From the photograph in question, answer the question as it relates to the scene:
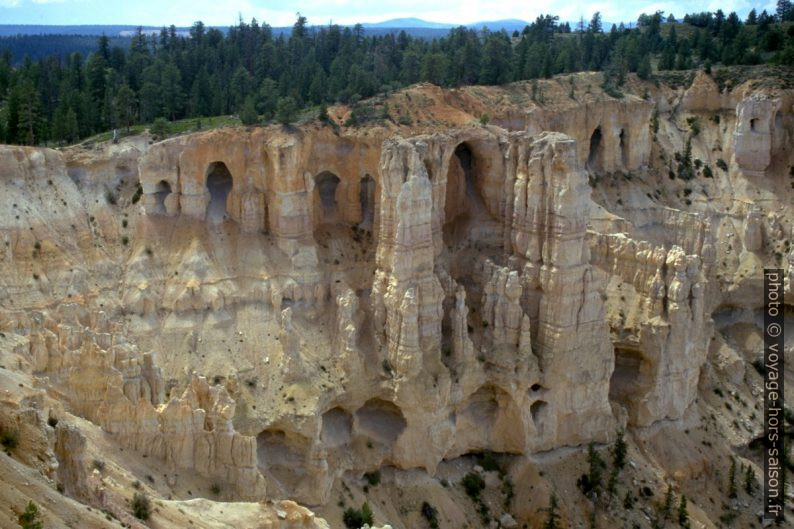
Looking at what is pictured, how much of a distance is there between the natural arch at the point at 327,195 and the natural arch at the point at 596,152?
31193 mm

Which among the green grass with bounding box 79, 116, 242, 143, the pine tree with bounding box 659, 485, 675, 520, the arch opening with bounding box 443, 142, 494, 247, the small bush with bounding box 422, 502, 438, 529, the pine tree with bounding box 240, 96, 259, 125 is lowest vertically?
the pine tree with bounding box 659, 485, 675, 520

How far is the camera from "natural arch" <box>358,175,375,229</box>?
55.5 metres

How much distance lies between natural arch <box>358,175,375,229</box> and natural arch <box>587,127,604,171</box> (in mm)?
30542

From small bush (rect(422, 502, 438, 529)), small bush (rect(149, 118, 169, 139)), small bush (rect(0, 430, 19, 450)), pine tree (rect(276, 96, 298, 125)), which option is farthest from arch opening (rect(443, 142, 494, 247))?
small bush (rect(0, 430, 19, 450))

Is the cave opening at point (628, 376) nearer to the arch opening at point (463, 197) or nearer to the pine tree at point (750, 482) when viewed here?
the pine tree at point (750, 482)

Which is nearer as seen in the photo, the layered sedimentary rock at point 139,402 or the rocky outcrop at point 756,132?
the layered sedimentary rock at point 139,402

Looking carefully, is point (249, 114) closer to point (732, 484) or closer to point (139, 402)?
point (139, 402)

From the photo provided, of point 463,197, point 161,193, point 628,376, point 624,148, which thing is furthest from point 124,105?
point 624,148

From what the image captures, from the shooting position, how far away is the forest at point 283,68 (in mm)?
61719

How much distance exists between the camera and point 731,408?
2472 inches

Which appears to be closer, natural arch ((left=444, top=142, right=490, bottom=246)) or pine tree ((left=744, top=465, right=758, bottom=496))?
pine tree ((left=744, top=465, right=758, bottom=496))

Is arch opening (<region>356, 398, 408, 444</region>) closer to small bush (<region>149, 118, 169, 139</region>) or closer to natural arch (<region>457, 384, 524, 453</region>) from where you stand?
natural arch (<region>457, 384, 524, 453</region>)

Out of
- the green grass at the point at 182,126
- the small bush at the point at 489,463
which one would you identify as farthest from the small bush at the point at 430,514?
the green grass at the point at 182,126

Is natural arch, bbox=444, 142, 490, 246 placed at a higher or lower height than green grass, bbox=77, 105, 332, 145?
lower
